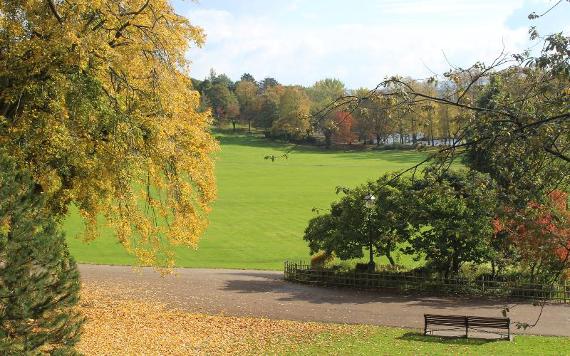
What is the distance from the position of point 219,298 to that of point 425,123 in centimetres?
1950

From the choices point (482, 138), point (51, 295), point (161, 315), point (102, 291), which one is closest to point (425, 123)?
point (482, 138)

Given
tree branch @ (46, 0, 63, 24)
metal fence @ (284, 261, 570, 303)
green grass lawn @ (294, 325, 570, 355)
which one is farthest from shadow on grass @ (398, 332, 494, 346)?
tree branch @ (46, 0, 63, 24)

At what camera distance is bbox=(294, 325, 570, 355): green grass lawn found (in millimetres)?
17609

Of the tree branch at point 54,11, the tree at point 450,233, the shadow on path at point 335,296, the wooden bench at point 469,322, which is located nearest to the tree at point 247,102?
the shadow on path at point 335,296

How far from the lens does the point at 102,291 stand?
26.1m

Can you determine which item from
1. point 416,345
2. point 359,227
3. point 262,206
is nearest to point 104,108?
point 416,345

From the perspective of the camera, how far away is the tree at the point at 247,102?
468 feet

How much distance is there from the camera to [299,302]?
1004 inches

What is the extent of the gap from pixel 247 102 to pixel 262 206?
8972 centimetres

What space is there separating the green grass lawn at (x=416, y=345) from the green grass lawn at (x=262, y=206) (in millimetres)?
6267

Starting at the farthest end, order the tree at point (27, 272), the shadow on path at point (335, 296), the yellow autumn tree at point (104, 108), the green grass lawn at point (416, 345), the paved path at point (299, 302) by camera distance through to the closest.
Result: the shadow on path at point (335, 296) → the paved path at point (299, 302) → the green grass lawn at point (416, 345) → the yellow autumn tree at point (104, 108) → the tree at point (27, 272)

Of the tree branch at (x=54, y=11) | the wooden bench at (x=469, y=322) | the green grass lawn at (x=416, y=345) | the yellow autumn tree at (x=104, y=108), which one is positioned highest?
the tree branch at (x=54, y=11)

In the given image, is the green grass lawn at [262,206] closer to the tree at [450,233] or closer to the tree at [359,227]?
Result: the tree at [359,227]

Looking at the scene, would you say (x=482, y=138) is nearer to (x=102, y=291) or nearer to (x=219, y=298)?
(x=219, y=298)
